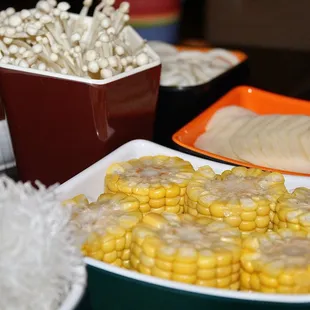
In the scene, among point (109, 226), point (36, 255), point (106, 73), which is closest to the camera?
point (36, 255)

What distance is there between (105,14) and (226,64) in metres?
0.36

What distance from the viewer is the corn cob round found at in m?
0.56

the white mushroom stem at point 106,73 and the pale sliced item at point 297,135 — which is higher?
the white mushroom stem at point 106,73

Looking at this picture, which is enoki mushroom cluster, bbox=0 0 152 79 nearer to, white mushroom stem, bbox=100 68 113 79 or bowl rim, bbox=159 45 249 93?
white mushroom stem, bbox=100 68 113 79

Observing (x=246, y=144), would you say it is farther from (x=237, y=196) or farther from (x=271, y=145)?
(x=237, y=196)

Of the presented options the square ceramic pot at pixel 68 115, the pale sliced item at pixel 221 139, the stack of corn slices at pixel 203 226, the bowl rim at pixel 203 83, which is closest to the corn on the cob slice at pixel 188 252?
the stack of corn slices at pixel 203 226

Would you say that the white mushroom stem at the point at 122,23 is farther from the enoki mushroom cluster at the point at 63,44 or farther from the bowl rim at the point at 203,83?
the bowl rim at the point at 203,83

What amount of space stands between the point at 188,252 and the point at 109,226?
8 cm

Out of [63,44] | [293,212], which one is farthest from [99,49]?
[293,212]

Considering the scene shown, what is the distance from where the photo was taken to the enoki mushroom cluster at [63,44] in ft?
2.37

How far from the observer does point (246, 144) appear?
0.83m

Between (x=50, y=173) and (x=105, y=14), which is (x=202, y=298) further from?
(x=105, y=14)

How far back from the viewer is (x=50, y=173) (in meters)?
0.75

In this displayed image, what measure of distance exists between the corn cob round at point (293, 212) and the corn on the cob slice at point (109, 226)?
13 cm
